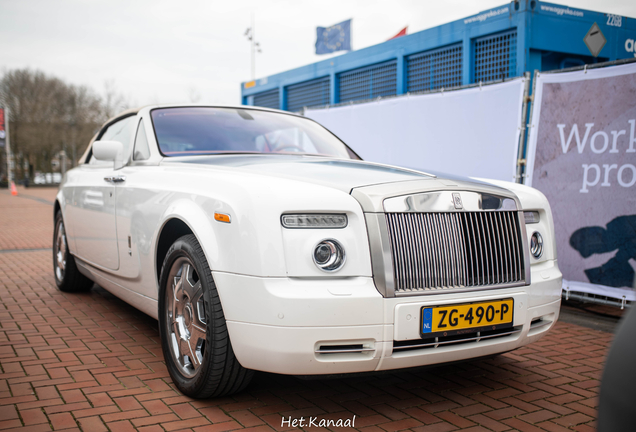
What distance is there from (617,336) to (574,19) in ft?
19.7

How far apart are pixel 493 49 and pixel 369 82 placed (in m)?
2.40

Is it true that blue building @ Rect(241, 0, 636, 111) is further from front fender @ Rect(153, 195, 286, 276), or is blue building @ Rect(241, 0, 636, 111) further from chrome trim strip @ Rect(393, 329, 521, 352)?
front fender @ Rect(153, 195, 286, 276)

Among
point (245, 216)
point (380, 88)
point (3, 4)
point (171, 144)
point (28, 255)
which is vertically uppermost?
point (3, 4)

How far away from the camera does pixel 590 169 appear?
4.66 metres

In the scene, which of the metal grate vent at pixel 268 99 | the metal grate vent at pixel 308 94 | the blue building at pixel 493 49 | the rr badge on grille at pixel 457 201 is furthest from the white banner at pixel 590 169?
the metal grate vent at pixel 268 99

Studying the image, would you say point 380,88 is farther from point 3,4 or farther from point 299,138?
point 3,4

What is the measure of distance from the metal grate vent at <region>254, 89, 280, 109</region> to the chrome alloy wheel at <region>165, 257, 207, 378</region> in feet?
26.7

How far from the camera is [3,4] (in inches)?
342

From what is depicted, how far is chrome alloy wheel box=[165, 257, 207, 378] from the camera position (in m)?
2.76

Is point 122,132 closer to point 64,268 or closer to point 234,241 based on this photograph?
point 64,268

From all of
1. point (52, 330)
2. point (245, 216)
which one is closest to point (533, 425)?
point (245, 216)

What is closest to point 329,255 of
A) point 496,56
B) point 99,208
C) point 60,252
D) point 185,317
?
point 185,317

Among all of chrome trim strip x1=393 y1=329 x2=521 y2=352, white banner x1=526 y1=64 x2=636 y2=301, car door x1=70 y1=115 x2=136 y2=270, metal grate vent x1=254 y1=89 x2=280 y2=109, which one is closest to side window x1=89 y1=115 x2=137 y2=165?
car door x1=70 y1=115 x2=136 y2=270

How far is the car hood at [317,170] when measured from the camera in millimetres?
2670
